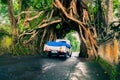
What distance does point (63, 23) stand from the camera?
107 feet

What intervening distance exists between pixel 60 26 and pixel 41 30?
3.55 meters

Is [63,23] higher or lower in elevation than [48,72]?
higher

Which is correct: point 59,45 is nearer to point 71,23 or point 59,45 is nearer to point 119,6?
point 71,23

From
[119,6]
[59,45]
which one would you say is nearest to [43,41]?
[59,45]

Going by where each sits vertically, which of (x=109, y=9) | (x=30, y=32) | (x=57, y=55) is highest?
(x=109, y=9)

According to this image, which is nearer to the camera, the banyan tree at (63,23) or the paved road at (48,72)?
the paved road at (48,72)

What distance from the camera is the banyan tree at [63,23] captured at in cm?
2820

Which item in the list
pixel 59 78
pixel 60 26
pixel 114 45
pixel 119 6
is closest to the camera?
pixel 59 78

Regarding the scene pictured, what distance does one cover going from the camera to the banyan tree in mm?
28203

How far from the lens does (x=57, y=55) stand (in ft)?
89.0

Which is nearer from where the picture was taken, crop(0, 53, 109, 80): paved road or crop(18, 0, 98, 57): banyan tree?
crop(0, 53, 109, 80): paved road

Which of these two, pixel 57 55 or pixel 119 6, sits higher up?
pixel 119 6

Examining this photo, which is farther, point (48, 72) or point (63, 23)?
point (63, 23)

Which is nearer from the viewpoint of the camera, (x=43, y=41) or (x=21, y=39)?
(x=21, y=39)
